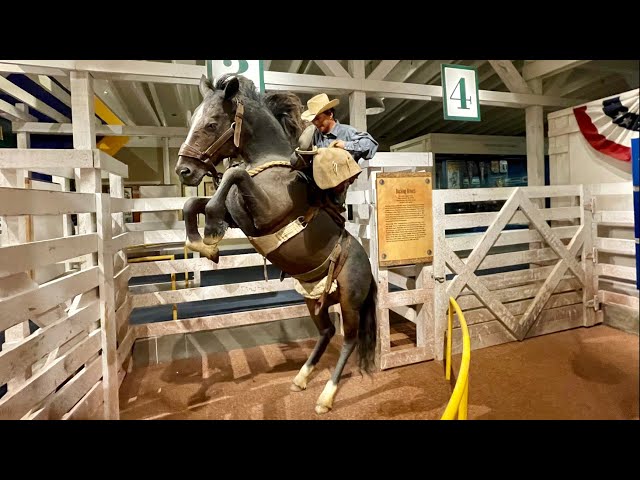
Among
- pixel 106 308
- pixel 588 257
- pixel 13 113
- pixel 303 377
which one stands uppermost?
pixel 13 113

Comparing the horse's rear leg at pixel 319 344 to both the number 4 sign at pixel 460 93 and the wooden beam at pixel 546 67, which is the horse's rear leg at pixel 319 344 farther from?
the wooden beam at pixel 546 67

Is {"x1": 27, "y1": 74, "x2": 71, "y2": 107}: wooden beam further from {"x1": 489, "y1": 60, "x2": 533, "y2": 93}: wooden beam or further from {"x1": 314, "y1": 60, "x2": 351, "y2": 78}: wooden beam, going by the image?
{"x1": 489, "y1": 60, "x2": 533, "y2": 93}: wooden beam

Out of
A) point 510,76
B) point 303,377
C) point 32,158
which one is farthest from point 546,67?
point 32,158

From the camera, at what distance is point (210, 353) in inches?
96.8

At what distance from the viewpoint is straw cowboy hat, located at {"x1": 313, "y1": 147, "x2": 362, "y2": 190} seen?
1434 millimetres

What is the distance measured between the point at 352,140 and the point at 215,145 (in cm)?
62

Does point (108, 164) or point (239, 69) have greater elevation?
point (239, 69)

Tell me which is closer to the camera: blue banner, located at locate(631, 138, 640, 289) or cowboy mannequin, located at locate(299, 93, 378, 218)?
blue banner, located at locate(631, 138, 640, 289)

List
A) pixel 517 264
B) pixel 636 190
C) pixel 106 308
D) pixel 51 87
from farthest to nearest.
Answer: pixel 51 87 < pixel 106 308 < pixel 517 264 < pixel 636 190

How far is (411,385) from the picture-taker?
5.71ft

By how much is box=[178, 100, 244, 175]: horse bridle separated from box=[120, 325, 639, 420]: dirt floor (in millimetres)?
1128

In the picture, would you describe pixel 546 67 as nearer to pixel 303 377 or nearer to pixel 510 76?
pixel 510 76

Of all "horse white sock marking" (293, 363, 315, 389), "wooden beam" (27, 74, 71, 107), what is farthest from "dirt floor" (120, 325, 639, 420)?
"wooden beam" (27, 74, 71, 107)
